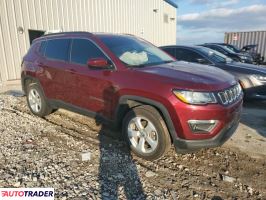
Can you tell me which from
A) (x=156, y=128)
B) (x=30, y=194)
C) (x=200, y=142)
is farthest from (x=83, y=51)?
(x=30, y=194)

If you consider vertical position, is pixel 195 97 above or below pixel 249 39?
below

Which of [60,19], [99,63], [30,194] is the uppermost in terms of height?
[60,19]

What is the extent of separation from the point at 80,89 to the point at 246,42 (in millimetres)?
20644

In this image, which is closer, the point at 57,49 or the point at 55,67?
the point at 55,67

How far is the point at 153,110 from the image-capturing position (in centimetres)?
370

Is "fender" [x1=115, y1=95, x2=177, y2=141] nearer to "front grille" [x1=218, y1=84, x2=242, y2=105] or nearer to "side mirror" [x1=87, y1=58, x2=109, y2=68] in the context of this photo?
"side mirror" [x1=87, y1=58, x2=109, y2=68]

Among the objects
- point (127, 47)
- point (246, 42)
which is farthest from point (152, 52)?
point (246, 42)

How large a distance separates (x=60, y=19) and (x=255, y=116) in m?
9.53

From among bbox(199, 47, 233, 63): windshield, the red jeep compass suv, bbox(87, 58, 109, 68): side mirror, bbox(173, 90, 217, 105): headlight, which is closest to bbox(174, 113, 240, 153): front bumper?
the red jeep compass suv

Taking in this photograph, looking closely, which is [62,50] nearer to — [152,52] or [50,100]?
[50,100]

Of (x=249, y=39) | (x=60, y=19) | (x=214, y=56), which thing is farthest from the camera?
(x=249, y=39)

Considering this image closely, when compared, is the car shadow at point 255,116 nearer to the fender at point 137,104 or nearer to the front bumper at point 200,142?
the front bumper at point 200,142

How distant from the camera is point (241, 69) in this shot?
6906 millimetres

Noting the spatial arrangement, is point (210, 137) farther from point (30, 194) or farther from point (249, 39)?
point (249, 39)
